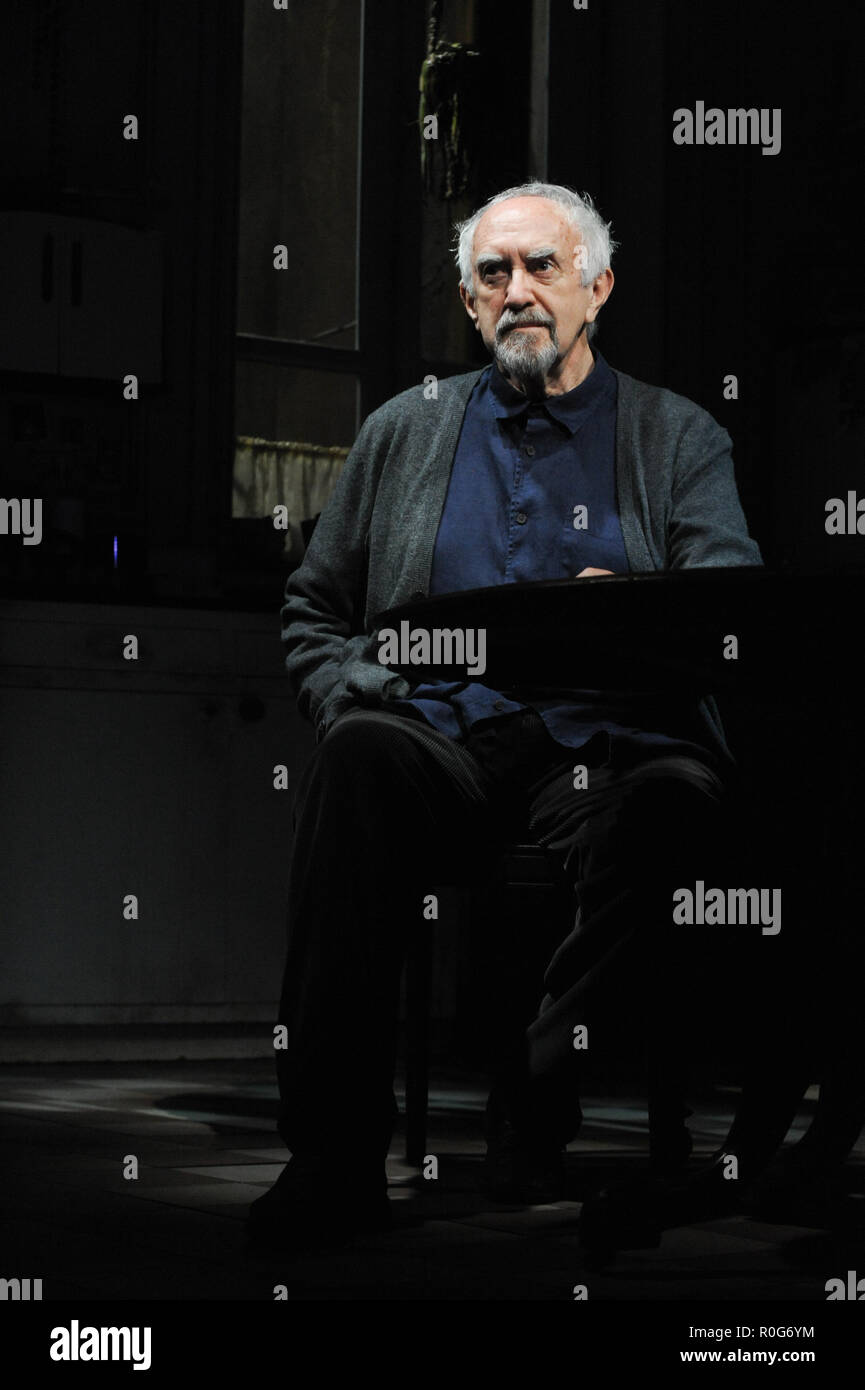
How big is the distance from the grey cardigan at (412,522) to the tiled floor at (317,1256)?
0.55m

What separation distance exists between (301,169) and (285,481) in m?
0.86

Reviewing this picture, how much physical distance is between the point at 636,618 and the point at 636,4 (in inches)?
164

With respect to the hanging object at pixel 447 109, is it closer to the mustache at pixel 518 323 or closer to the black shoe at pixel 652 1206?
the mustache at pixel 518 323

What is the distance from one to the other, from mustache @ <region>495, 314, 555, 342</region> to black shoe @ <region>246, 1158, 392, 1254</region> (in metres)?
1.02

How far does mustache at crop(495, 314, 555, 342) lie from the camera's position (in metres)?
2.35

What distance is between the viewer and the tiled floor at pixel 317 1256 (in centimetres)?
167

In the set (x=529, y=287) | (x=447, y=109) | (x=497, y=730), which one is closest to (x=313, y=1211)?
(x=497, y=730)

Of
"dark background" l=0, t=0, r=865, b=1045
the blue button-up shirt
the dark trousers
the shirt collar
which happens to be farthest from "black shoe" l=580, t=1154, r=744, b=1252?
"dark background" l=0, t=0, r=865, b=1045

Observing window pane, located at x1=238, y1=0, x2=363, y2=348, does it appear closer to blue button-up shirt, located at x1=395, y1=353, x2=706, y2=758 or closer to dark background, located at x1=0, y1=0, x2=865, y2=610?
dark background, located at x1=0, y1=0, x2=865, y2=610

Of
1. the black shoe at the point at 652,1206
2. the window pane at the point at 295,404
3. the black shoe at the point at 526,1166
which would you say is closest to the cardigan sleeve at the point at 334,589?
the black shoe at the point at 526,1166

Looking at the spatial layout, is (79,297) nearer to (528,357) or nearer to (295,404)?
(295,404)

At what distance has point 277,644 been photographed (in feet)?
14.4

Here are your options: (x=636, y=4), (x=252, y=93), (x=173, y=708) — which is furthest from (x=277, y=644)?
(x=636, y=4)

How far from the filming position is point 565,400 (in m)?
2.36
